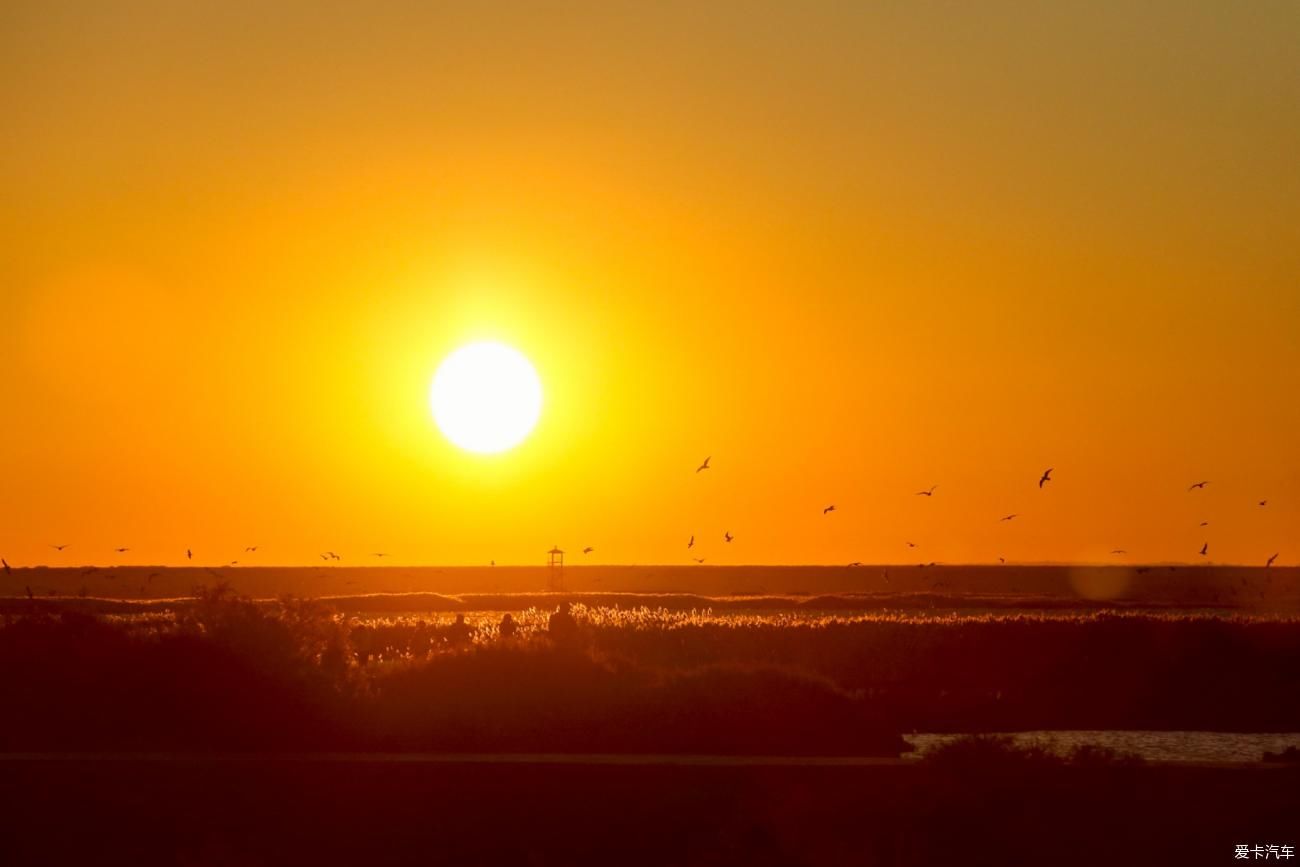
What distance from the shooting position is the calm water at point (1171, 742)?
30078 mm

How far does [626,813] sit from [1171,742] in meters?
18.4

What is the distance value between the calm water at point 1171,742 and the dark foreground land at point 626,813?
27.6ft

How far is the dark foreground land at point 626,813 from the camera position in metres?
18.8

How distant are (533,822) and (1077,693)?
3255cm

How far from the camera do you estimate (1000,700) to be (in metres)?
45.3

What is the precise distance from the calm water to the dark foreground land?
841cm

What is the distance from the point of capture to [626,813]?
20.1m

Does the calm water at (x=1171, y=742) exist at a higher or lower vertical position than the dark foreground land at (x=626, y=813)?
lower

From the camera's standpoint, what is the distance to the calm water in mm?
30078

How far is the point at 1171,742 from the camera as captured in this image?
33688mm

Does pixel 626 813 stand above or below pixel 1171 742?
above

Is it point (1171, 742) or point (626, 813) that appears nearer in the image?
point (626, 813)

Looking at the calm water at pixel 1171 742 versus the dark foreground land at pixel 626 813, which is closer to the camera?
the dark foreground land at pixel 626 813

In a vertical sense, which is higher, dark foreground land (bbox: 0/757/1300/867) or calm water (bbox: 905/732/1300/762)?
dark foreground land (bbox: 0/757/1300/867)
